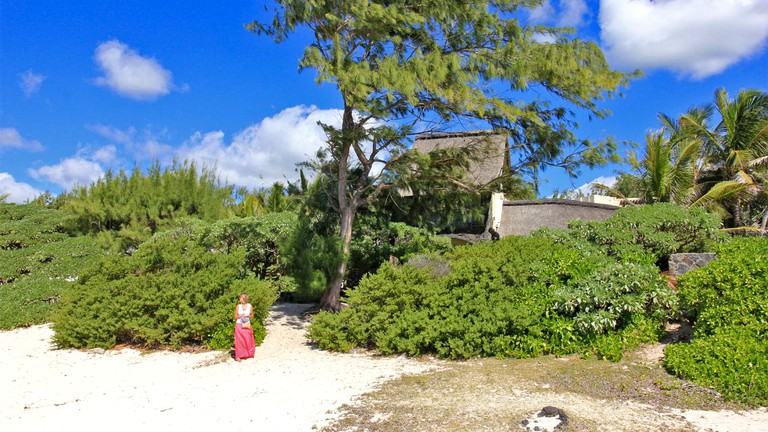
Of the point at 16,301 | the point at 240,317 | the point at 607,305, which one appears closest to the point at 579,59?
the point at 607,305

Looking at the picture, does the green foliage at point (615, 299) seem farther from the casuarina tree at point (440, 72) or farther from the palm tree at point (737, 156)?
the palm tree at point (737, 156)

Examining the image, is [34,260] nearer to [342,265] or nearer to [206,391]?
[342,265]

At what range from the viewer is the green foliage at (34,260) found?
12305 millimetres

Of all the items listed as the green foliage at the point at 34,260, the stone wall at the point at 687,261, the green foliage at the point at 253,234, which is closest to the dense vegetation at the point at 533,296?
the stone wall at the point at 687,261

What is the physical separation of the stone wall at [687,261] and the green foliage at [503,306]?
1352 millimetres

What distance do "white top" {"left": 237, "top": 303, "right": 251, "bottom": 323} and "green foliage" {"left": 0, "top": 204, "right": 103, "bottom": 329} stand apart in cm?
521

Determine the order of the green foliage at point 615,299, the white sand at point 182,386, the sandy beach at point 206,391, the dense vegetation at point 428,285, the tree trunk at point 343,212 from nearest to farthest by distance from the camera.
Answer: the sandy beach at point 206,391 < the white sand at point 182,386 < the dense vegetation at point 428,285 < the green foliage at point 615,299 < the tree trunk at point 343,212

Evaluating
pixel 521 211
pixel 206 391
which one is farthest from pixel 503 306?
pixel 521 211

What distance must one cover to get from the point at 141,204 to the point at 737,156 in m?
20.4

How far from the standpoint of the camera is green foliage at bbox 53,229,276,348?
31.2 feet

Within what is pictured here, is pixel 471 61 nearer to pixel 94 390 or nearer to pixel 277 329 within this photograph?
pixel 277 329

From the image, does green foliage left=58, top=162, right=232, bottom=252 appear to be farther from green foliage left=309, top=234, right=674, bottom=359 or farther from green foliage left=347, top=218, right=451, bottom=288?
green foliage left=309, top=234, right=674, bottom=359

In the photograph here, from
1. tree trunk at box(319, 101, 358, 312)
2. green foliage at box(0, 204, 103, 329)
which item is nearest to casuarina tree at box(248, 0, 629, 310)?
tree trunk at box(319, 101, 358, 312)

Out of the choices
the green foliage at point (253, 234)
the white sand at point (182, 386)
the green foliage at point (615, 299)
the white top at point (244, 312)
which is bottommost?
the white sand at point (182, 386)
